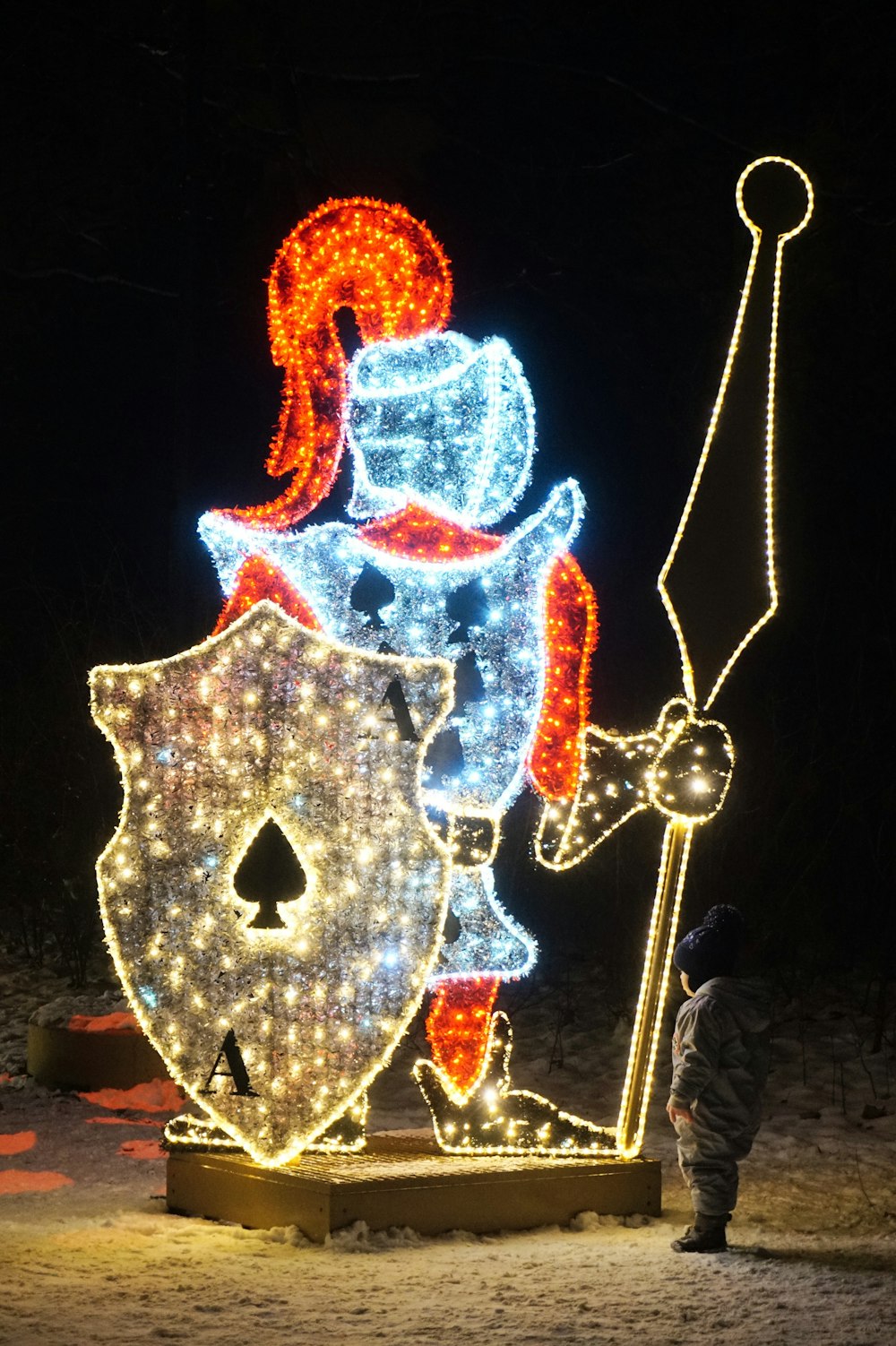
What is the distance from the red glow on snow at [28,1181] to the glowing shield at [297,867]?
5.07 ft

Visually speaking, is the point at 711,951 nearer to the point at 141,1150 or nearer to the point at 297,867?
the point at 297,867

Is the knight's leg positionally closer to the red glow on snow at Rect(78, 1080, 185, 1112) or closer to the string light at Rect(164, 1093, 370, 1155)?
the string light at Rect(164, 1093, 370, 1155)

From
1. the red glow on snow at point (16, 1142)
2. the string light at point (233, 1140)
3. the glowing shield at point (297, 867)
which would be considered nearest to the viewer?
the glowing shield at point (297, 867)

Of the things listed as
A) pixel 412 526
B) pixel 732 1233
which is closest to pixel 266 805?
pixel 412 526

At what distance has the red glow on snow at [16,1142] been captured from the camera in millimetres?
8656

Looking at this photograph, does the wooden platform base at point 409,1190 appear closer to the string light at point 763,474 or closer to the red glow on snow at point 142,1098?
the string light at point 763,474

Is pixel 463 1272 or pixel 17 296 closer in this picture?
pixel 463 1272

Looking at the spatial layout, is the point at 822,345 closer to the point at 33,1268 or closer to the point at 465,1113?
the point at 465,1113

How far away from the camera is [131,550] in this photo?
17.0m

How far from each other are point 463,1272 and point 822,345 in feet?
30.0

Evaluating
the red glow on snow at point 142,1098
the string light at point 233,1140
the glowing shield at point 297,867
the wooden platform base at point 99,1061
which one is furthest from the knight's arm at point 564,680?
the wooden platform base at point 99,1061

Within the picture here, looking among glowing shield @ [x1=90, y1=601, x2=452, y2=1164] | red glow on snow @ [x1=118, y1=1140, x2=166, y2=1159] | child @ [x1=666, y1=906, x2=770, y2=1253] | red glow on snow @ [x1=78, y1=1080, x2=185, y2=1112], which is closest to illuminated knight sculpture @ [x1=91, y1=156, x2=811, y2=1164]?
glowing shield @ [x1=90, y1=601, x2=452, y2=1164]

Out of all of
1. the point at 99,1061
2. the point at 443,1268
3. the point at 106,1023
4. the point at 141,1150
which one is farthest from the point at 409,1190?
the point at 106,1023

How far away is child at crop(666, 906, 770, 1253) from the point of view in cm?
630
